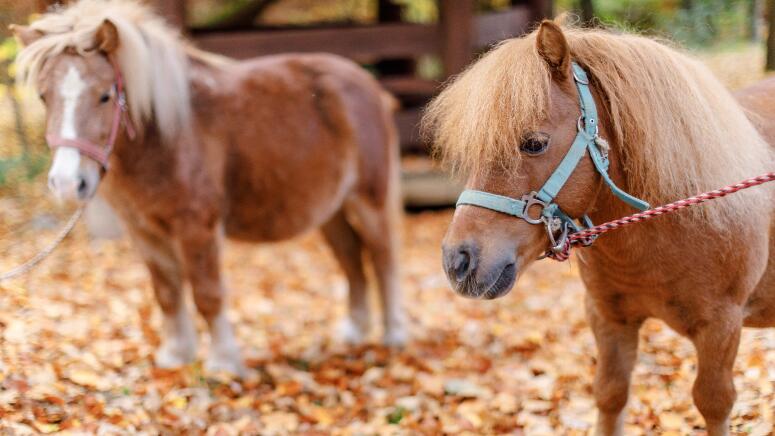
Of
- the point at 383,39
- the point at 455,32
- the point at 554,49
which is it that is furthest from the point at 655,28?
the point at 554,49

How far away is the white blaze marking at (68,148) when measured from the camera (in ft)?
10.5

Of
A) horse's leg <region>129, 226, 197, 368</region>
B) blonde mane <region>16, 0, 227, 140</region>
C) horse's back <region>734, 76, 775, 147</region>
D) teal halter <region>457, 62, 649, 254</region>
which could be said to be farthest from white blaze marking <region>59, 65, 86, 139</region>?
horse's back <region>734, 76, 775, 147</region>

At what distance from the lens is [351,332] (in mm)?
5035

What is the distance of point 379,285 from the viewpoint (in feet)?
16.3

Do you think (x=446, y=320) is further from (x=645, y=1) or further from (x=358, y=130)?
(x=645, y=1)

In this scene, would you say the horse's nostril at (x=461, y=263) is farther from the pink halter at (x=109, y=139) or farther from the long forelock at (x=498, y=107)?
the pink halter at (x=109, y=139)

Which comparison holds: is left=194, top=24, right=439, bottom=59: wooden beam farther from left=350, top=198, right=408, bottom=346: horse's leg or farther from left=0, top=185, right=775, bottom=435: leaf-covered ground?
left=350, top=198, right=408, bottom=346: horse's leg

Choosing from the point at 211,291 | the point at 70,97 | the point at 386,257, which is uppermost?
the point at 70,97

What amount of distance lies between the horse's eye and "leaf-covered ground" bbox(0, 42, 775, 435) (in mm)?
1389

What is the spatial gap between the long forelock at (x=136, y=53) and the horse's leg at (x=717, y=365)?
2787mm

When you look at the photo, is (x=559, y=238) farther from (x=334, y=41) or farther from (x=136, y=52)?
(x=334, y=41)

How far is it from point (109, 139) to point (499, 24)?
18.9 feet

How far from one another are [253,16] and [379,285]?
496 centimetres

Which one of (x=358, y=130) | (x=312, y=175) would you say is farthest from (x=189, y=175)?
(x=358, y=130)
